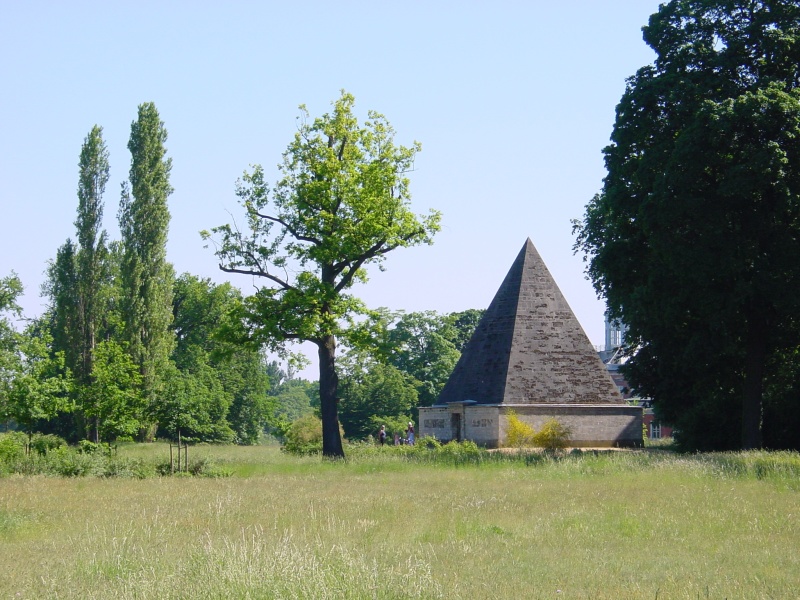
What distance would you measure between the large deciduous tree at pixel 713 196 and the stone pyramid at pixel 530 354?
6.47 metres

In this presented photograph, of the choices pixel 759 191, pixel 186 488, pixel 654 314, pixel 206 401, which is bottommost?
pixel 186 488

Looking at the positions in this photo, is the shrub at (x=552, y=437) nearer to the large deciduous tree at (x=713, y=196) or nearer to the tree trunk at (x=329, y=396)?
the large deciduous tree at (x=713, y=196)

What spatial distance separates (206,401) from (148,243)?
2884 cm

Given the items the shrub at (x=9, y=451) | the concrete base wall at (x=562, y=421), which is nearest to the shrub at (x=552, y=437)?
the concrete base wall at (x=562, y=421)

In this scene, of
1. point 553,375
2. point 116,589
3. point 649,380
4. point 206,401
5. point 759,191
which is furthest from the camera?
point 553,375

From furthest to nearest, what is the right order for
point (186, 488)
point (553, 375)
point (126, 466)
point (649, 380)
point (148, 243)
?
point (148, 243) → point (553, 375) → point (649, 380) → point (126, 466) → point (186, 488)

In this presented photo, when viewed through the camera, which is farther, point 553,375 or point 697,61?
point 553,375

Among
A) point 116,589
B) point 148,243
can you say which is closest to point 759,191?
point 116,589

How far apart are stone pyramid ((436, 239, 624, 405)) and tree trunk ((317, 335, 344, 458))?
8668 millimetres

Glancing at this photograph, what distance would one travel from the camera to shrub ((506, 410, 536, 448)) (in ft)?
123

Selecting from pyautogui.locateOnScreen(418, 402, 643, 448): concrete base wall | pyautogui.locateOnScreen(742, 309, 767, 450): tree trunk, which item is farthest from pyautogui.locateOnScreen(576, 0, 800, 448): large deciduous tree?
pyautogui.locateOnScreen(418, 402, 643, 448): concrete base wall

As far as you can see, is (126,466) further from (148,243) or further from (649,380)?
(148,243)

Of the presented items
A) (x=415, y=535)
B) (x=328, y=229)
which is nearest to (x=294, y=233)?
(x=328, y=229)

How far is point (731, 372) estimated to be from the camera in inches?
1312
